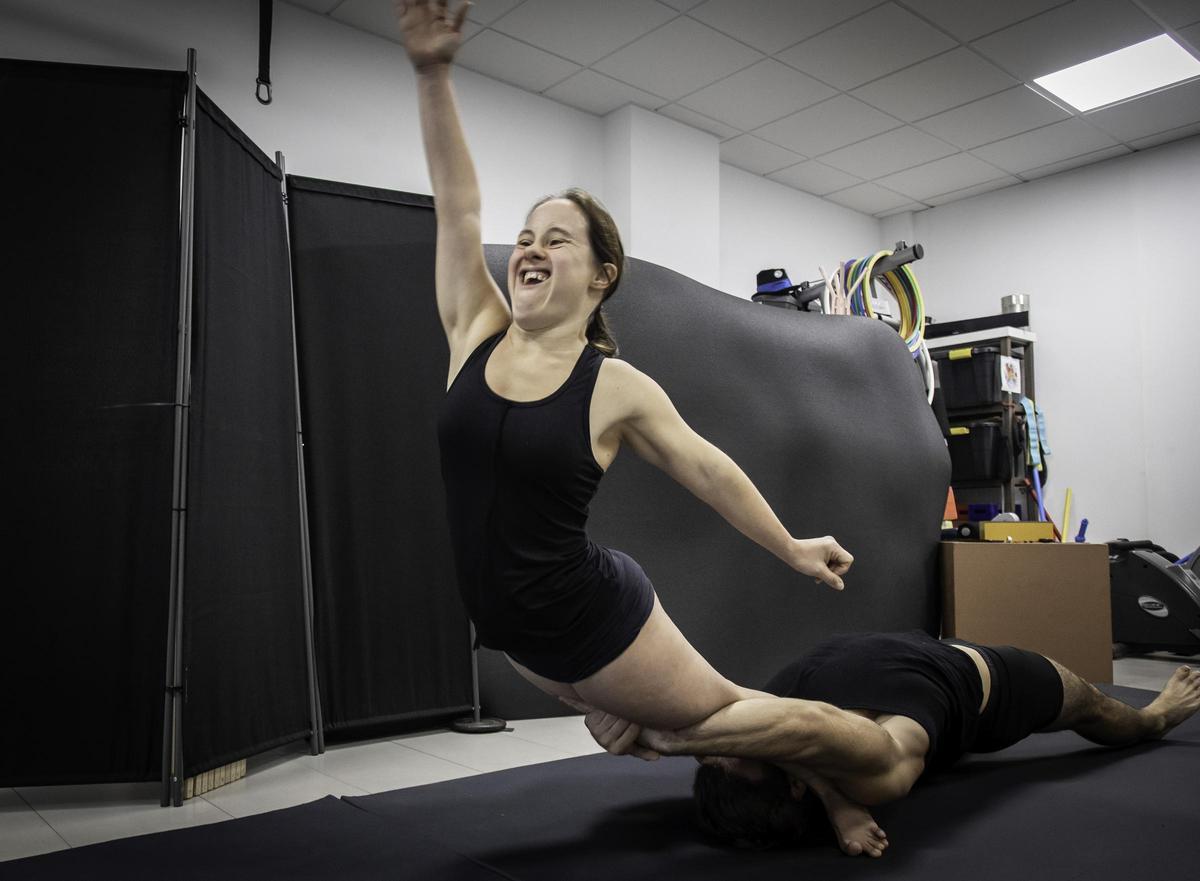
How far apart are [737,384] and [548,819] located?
6.89ft

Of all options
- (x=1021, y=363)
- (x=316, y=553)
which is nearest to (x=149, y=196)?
(x=316, y=553)

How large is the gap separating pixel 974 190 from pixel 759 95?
250cm

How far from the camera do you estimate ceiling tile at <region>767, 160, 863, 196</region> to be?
617 cm

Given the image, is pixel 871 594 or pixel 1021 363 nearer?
pixel 871 594

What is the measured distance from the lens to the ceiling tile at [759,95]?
15.8 feet

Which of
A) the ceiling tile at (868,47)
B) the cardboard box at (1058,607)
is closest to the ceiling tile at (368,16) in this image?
the ceiling tile at (868,47)

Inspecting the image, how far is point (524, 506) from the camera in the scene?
1.53 m

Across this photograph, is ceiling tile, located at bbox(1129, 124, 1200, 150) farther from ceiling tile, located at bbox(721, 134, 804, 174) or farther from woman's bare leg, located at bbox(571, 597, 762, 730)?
woman's bare leg, located at bbox(571, 597, 762, 730)

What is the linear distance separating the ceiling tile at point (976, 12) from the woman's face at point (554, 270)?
328 centimetres

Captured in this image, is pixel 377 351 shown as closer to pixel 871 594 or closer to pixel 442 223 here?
pixel 442 223

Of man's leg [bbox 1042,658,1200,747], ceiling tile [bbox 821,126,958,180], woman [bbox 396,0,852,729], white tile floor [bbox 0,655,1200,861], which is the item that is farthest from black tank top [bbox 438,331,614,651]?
ceiling tile [bbox 821,126,958,180]

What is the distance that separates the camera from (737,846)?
1778mm

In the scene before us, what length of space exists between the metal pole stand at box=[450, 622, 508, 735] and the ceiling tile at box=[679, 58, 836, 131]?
11.0 feet

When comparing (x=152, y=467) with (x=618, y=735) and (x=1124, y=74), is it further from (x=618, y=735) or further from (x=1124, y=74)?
(x=1124, y=74)
